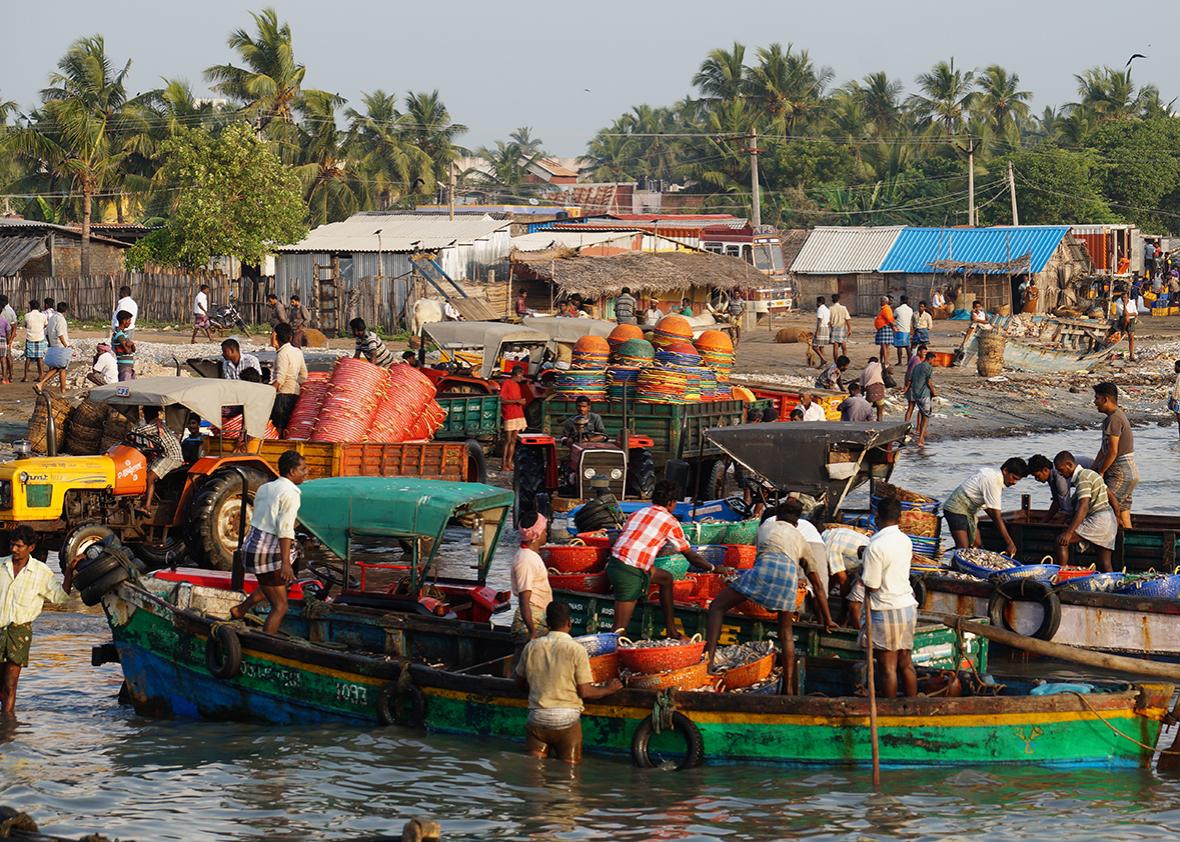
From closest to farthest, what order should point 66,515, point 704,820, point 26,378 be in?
point 704,820 < point 66,515 < point 26,378

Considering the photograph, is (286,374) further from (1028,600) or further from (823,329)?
(823,329)

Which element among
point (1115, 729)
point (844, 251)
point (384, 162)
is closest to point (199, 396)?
point (1115, 729)

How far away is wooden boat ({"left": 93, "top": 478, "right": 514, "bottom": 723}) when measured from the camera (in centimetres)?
1120

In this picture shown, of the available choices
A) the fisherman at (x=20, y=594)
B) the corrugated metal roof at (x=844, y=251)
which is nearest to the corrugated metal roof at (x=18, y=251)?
the corrugated metal roof at (x=844, y=251)

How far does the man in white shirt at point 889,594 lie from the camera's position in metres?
10.4

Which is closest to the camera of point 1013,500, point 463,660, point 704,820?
point 704,820

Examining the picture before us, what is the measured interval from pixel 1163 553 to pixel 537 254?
2924 cm

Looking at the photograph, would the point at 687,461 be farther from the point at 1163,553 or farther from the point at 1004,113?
the point at 1004,113

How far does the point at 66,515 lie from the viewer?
14711 mm

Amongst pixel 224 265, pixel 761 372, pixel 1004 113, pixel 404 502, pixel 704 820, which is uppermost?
pixel 1004 113

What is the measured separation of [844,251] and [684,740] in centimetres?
4456

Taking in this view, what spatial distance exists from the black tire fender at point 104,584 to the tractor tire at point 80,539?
232 cm

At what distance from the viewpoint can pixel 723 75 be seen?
76875 mm

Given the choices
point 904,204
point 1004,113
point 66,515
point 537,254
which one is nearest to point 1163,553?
point 66,515
